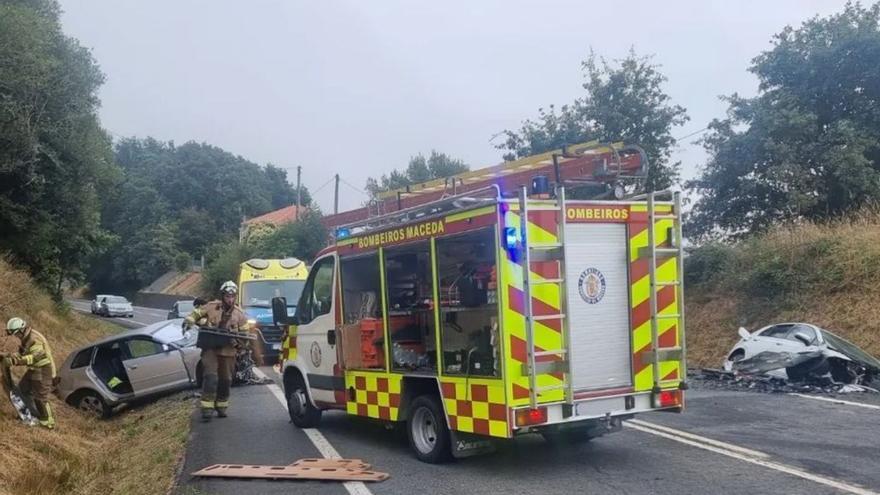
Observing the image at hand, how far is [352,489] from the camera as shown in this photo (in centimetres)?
659

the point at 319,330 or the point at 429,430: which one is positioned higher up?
the point at 319,330

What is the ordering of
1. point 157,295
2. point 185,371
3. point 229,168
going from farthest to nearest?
1. point 229,168
2. point 157,295
3. point 185,371

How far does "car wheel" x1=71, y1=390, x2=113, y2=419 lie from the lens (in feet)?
44.1

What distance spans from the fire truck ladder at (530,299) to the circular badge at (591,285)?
0.30 m

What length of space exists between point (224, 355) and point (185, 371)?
143 inches

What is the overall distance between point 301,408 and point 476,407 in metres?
3.72

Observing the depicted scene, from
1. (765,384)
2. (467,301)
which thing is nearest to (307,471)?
(467,301)

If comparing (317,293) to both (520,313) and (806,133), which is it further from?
(806,133)

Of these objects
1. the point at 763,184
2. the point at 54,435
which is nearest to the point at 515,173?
the point at 54,435

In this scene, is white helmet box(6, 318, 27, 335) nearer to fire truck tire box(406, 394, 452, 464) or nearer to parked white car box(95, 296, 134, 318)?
fire truck tire box(406, 394, 452, 464)

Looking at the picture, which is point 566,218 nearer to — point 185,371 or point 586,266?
point 586,266

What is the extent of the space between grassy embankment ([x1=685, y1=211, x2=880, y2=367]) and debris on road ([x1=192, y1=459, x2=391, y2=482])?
12.5 metres

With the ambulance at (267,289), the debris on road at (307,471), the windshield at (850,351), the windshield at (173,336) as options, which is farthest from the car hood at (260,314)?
the windshield at (850,351)

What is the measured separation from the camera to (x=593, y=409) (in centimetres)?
661
